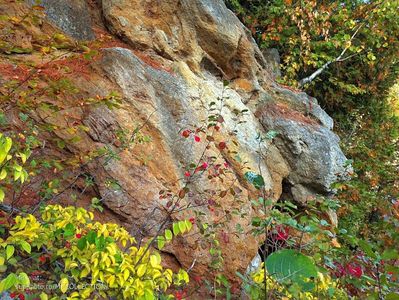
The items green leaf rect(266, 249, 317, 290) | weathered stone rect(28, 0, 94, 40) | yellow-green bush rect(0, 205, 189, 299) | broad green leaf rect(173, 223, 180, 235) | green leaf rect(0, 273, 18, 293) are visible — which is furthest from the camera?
weathered stone rect(28, 0, 94, 40)

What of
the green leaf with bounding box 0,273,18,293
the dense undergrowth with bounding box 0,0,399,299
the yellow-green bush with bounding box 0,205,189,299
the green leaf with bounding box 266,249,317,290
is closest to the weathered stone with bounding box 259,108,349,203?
the dense undergrowth with bounding box 0,0,399,299

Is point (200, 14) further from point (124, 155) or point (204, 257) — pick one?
point (204, 257)

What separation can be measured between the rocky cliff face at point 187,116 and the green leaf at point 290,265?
4.42 ft

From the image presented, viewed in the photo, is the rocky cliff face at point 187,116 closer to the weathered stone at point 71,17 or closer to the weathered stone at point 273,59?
the weathered stone at point 71,17

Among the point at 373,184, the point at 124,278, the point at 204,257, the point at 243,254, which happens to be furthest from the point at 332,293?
the point at 373,184

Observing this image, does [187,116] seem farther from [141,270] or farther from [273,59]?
[273,59]

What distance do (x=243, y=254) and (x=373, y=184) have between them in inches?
262

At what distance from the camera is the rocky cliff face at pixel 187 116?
4078 mm

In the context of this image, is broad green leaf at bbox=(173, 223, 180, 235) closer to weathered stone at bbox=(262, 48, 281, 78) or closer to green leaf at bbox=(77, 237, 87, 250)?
green leaf at bbox=(77, 237, 87, 250)

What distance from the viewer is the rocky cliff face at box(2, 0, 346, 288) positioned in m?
4.08

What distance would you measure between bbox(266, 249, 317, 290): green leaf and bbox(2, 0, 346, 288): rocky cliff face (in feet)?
4.42

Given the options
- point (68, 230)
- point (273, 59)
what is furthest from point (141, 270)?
point (273, 59)

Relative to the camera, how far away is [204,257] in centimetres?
411

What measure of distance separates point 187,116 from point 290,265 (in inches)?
146
